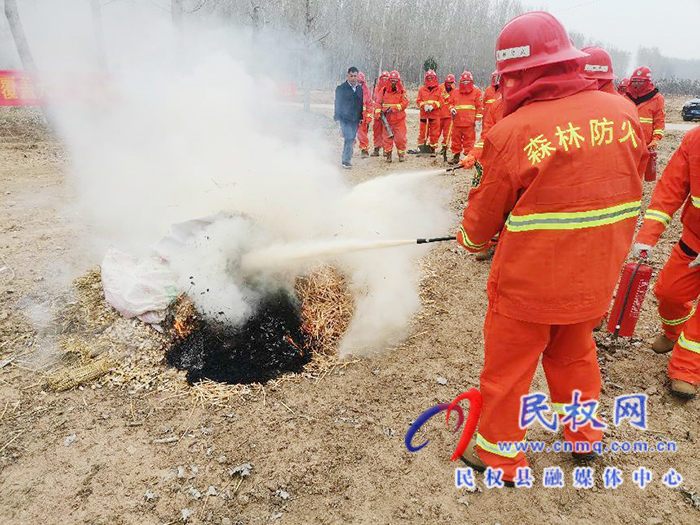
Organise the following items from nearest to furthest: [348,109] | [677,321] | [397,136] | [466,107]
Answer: [677,321] → [466,107] → [348,109] → [397,136]

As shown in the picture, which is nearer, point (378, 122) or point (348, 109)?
point (348, 109)

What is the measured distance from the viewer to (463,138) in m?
10.6

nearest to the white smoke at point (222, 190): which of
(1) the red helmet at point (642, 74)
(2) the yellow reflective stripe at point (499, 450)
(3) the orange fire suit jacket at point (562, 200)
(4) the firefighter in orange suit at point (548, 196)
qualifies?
(2) the yellow reflective stripe at point (499, 450)

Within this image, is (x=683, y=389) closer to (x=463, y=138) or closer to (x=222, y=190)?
(x=222, y=190)

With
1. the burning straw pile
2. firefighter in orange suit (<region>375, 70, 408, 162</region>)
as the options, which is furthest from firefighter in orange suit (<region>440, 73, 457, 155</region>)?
the burning straw pile

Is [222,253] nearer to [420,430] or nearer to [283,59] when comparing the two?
[420,430]

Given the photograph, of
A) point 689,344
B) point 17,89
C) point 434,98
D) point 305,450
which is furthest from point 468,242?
point 17,89

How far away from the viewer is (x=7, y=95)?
14.0m

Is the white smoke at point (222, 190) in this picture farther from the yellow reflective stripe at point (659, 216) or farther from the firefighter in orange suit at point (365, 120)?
the yellow reflective stripe at point (659, 216)

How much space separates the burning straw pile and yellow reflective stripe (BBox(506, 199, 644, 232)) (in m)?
2.07

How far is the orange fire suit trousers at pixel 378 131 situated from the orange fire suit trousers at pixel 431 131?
3.71 ft

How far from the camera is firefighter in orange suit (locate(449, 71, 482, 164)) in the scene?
10258 mm

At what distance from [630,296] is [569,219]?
1.59 m

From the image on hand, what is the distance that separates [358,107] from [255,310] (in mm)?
7829
